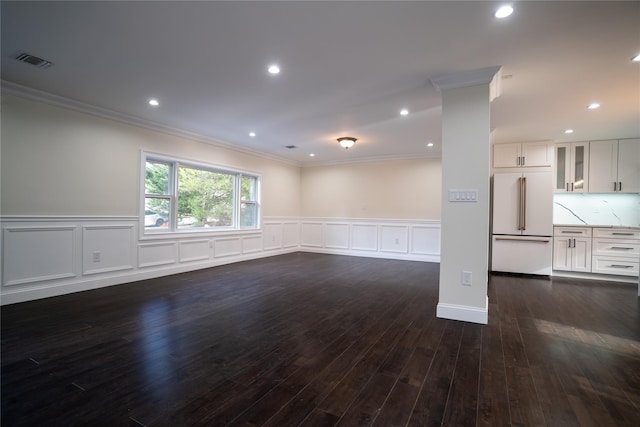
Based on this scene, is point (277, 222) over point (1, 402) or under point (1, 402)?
over

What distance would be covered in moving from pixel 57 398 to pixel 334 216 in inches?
264

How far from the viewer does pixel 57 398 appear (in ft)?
5.63

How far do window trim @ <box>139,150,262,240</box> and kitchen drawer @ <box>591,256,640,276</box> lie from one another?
6.51 m

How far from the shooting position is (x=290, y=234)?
8133 mm

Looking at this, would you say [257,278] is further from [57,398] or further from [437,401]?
[437,401]

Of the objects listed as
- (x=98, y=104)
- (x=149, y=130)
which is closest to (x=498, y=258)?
(x=149, y=130)

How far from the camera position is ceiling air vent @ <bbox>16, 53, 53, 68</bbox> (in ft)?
9.03

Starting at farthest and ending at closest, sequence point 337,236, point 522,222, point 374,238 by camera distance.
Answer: point 337,236 → point 374,238 → point 522,222

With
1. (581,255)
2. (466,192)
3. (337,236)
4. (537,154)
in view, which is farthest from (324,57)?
(337,236)

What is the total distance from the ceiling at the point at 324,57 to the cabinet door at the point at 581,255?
6.25ft

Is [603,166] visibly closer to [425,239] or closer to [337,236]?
[425,239]

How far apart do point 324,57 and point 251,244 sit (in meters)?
4.94

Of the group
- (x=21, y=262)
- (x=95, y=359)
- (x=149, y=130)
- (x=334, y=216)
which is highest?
(x=149, y=130)

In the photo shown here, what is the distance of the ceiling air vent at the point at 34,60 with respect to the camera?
2.75 meters
